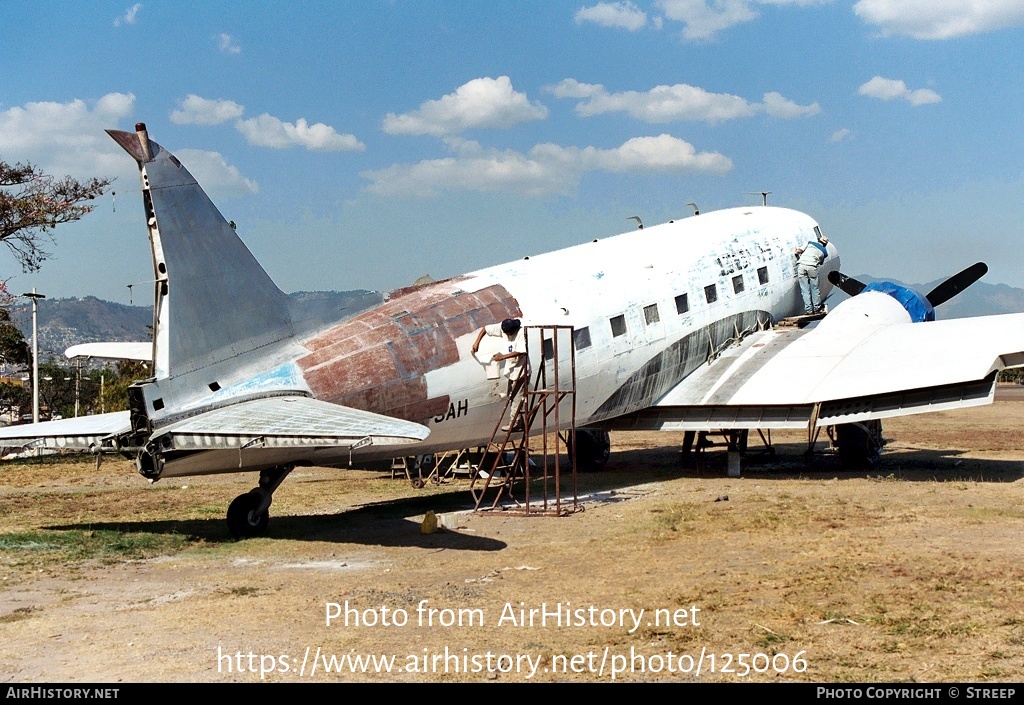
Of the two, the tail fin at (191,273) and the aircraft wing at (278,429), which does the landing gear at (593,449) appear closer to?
the aircraft wing at (278,429)

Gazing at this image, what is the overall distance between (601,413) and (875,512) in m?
6.42

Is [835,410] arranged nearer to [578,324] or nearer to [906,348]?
[906,348]

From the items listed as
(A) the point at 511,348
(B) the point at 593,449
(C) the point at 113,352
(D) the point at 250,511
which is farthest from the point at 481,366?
(C) the point at 113,352

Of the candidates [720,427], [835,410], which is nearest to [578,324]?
[720,427]

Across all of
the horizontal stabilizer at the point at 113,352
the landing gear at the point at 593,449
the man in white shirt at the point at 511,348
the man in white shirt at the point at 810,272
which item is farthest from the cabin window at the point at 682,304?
the horizontal stabilizer at the point at 113,352

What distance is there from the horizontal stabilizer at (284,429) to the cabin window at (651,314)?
925 centimetres

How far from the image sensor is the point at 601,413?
2205 cm

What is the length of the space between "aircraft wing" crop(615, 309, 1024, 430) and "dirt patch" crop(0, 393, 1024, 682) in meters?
1.60

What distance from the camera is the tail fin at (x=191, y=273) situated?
15031 millimetres

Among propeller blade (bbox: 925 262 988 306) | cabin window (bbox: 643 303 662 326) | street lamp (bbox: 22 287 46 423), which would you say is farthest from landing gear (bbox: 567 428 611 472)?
street lamp (bbox: 22 287 46 423)

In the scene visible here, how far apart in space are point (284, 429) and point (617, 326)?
32.0 feet

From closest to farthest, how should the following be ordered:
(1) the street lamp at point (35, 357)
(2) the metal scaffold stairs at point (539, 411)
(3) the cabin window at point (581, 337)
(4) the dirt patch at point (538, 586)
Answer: (4) the dirt patch at point (538, 586)
(2) the metal scaffold stairs at point (539, 411)
(3) the cabin window at point (581, 337)
(1) the street lamp at point (35, 357)

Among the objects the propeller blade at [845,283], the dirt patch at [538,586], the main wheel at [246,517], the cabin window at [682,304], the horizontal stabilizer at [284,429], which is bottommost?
the dirt patch at [538,586]

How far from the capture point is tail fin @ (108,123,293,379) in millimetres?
15031
